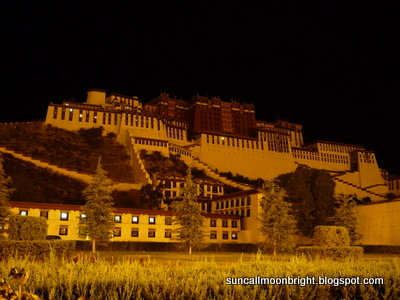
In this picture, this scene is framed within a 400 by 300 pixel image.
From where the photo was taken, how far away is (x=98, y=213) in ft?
121

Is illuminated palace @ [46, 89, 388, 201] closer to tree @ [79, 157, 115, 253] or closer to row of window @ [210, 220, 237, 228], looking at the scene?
row of window @ [210, 220, 237, 228]

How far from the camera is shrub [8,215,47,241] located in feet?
69.4

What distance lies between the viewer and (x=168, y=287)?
700cm

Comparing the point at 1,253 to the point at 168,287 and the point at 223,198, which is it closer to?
the point at 168,287

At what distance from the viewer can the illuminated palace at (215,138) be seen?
91438 millimetres

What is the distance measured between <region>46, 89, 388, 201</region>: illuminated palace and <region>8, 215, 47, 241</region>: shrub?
4882 centimetres

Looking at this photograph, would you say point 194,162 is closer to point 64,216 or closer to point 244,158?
point 244,158

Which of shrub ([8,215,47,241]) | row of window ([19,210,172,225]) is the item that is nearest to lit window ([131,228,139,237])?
row of window ([19,210,172,225])

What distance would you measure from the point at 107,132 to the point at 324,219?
56.8 m

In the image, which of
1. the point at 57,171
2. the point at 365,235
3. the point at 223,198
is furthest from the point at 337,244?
the point at 57,171

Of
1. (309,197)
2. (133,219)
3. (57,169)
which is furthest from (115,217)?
(57,169)

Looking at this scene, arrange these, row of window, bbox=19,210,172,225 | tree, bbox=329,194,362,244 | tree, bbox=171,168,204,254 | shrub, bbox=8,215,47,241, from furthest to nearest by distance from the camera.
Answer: tree, bbox=329,194,362,244 → row of window, bbox=19,210,172,225 → tree, bbox=171,168,204,254 → shrub, bbox=8,215,47,241

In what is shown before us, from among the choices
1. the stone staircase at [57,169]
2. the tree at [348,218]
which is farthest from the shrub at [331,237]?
the stone staircase at [57,169]

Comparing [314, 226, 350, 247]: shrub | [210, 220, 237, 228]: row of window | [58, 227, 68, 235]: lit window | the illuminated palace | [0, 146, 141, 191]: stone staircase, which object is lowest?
[314, 226, 350, 247]: shrub
